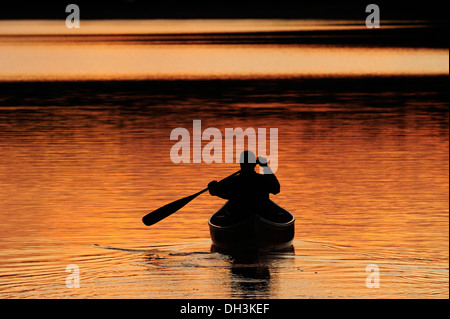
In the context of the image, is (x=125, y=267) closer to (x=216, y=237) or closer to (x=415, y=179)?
(x=216, y=237)

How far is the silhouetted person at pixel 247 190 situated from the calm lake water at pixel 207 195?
0.65 meters

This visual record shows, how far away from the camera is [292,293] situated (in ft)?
34.1

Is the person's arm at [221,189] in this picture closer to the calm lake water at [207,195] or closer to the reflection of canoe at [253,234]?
the reflection of canoe at [253,234]

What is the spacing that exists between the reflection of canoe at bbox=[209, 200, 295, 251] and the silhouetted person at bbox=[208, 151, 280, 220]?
148 millimetres

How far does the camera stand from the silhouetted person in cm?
1216

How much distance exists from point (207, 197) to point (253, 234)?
4.21 meters

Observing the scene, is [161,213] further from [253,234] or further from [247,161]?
[253,234]

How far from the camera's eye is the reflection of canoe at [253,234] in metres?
12.0

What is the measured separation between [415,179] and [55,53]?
40.2 m

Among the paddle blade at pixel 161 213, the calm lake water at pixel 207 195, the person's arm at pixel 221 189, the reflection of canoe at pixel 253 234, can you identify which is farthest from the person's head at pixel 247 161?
the paddle blade at pixel 161 213

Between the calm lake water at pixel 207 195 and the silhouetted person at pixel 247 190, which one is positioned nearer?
the calm lake water at pixel 207 195

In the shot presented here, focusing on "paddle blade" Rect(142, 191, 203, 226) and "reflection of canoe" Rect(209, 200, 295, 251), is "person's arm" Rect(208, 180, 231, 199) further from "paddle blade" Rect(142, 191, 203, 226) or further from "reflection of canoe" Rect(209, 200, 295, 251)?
"paddle blade" Rect(142, 191, 203, 226)

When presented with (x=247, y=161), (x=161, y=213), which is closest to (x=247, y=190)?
(x=247, y=161)
